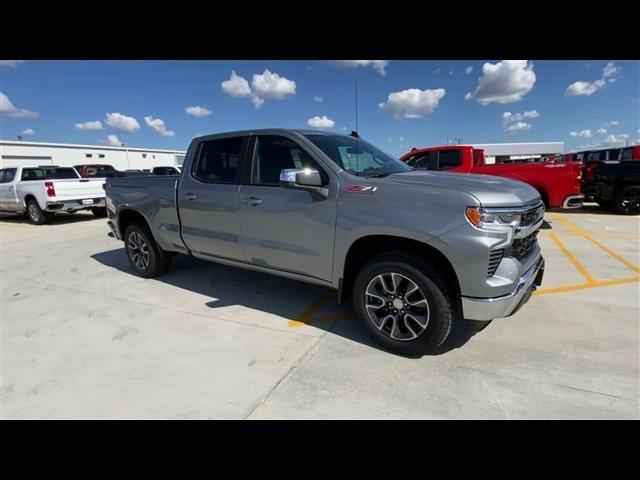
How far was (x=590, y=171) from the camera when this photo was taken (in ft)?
33.3

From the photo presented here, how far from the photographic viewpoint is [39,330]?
3590 millimetres

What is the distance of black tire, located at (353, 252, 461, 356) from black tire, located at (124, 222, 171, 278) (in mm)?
3283

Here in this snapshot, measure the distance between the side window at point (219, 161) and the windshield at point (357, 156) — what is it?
3.13ft

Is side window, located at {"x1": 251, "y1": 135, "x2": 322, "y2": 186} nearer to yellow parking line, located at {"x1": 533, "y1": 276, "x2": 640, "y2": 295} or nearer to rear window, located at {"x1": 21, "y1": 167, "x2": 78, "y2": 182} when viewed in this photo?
yellow parking line, located at {"x1": 533, "y1": 276, "x2": 640, "y2": 295}

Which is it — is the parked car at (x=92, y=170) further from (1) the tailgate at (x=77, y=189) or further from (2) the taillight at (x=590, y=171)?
(2) the taillight at (x=590, y=171)

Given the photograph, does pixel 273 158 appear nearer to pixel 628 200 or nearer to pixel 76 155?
pixel 628 200

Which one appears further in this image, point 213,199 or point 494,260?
point 213,199

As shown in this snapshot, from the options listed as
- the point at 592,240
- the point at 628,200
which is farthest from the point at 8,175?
the point at 628,200

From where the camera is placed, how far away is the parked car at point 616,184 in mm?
9484

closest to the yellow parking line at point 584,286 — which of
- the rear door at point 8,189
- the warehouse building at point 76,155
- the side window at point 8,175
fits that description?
the rear door at point 8,189

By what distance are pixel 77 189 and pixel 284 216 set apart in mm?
10399
